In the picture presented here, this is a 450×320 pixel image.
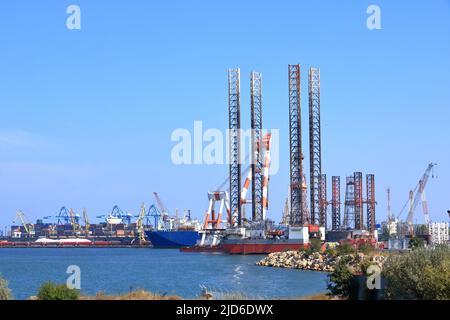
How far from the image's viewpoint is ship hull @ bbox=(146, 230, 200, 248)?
114 m

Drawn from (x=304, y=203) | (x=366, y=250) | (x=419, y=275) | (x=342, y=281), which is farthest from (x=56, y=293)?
(x=304, y=203)

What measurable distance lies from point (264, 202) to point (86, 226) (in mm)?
78981

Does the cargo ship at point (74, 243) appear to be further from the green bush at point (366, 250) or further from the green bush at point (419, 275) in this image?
the green bush at point (419, 275)

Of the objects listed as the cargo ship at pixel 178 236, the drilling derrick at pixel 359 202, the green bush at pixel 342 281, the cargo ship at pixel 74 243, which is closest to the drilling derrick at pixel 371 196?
the drilling derrick at pixel 359 202

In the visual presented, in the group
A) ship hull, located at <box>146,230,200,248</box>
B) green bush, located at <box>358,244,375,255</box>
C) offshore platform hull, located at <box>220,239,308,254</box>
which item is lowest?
ship hull, located at <box>146,230,200,248</box>

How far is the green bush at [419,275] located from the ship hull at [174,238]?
8964cm

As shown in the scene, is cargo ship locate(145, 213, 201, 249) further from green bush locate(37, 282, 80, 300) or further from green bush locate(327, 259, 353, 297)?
green bush locate(37, 282, 80, 300)

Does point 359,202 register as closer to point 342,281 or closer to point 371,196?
point 371,196

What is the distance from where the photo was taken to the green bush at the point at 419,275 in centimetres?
1973

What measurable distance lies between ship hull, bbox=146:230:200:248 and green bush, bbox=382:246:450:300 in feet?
294

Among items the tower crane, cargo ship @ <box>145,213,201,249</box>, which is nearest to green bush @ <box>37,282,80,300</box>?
cargo ship @ <box>145,213,201,249</box>

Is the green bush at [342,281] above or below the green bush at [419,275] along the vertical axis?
below

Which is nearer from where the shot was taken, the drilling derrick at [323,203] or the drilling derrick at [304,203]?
the drilling derrick at [304,203]
